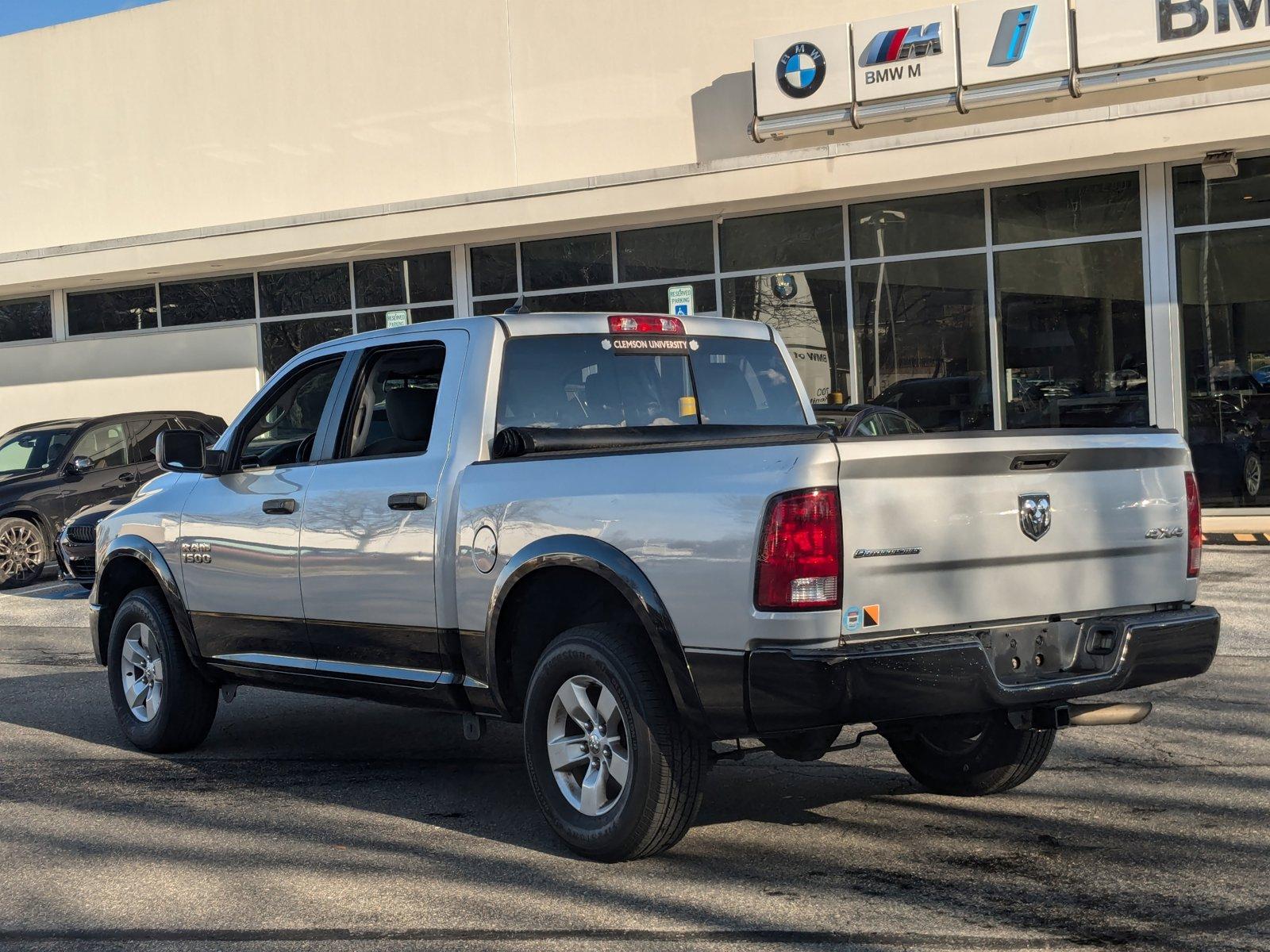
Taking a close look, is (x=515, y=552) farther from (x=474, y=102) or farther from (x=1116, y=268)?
(x=474, y=102)

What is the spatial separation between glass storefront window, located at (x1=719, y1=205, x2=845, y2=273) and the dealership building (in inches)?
1.7

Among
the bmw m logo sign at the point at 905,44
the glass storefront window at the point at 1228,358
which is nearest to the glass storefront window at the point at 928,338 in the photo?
the glass storefront window at the point at 1228,358

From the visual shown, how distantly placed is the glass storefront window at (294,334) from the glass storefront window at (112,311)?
7.20 feet

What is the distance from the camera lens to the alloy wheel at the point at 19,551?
15359 mm

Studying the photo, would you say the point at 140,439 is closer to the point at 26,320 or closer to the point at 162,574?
the point at 26,320

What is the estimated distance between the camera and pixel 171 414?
16234mm

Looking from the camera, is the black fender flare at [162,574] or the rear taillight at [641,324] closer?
the rear taillight at [641,324]

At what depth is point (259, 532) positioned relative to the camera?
6516mm

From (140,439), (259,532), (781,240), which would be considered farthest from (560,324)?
(781,240)

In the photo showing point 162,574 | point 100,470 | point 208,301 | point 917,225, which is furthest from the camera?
point 208,301

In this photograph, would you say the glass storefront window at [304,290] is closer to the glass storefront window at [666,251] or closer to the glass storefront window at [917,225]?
the glass storefront window at [666,251]

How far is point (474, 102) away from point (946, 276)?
23.0ft

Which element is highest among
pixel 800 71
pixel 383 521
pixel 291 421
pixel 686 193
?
pixel 800 71

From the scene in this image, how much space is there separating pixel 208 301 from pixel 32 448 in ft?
20.6
